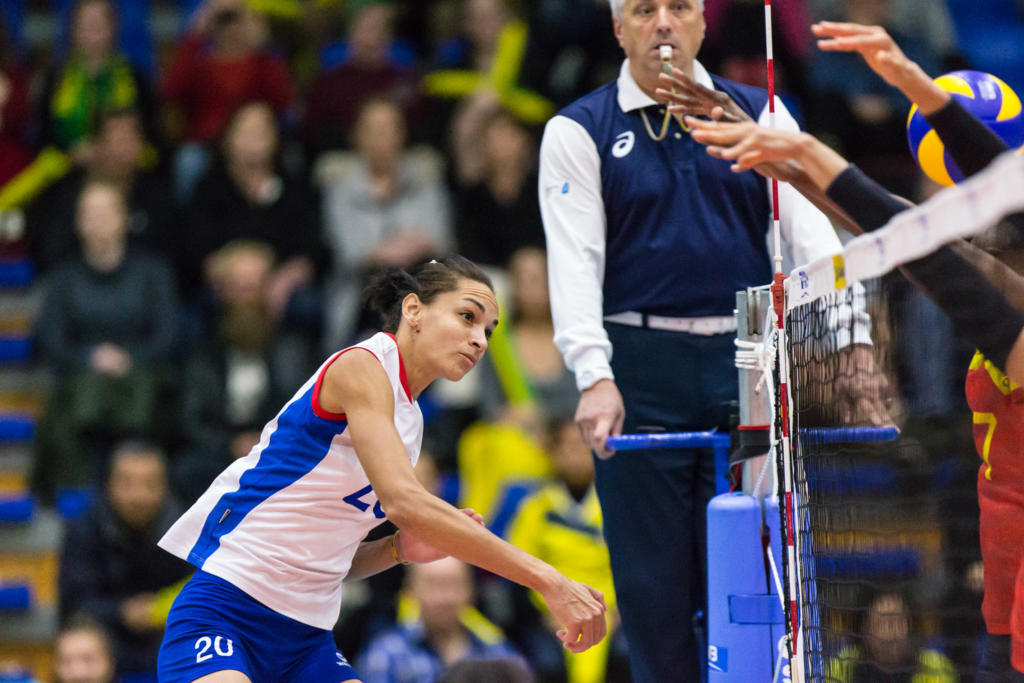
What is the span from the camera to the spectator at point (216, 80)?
9.84m

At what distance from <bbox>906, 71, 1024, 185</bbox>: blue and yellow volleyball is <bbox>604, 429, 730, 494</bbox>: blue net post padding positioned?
42.1 inches

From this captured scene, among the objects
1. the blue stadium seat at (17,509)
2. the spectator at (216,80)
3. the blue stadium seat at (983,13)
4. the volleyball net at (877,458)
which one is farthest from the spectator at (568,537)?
the blue stadium seat at (983,13)

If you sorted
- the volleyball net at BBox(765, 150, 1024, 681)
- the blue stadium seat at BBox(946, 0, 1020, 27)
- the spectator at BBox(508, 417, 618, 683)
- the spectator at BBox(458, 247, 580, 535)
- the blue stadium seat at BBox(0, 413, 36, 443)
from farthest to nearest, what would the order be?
the blue stadium seat at BBox(946, 0, 1020, 27)
the blue stadium seat at BBox(0, 413, 36, 443)
the spectator at BBox(458, 247, 580, 535)
the spectator at BBox(508, 417, 618, 683)
the volleyball net at BBox(765, 150, 1024, 681)

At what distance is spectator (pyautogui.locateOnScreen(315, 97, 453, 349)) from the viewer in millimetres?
9070

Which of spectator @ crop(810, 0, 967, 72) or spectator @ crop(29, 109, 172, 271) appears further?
spectator @ crop(810, 0, 967, 72)

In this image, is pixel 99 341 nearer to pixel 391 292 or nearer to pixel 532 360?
pixel 532 360

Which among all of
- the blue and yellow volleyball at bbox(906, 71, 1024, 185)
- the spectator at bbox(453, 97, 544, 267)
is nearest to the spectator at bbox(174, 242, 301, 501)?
the spectator at bbox(453, 97, 544, 267)

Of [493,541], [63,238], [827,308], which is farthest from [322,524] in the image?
[63,238]

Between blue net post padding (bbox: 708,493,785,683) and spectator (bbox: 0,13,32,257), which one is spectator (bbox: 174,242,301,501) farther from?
blue net post padding (bbox: 708,493,785,683)

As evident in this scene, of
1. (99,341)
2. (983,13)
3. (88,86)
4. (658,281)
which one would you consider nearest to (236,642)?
(658,281)

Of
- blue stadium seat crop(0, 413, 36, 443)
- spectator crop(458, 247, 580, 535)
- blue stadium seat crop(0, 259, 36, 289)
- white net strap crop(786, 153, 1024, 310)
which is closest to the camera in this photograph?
white net strap crop(786, 153, 1024, 310)

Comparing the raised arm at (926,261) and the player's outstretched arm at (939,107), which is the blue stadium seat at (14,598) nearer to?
the raised arm at (926,261)

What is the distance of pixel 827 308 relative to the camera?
422 cm

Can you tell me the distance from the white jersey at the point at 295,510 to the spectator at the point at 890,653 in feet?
5.01
